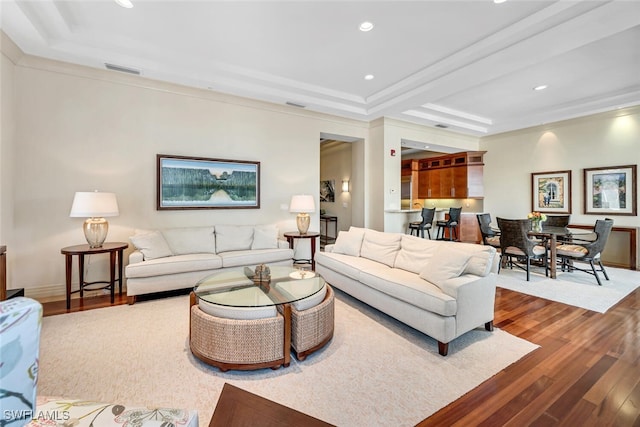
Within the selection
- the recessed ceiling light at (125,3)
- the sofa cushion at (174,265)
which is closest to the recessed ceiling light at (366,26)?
the recessed ceiling light at (125,3)

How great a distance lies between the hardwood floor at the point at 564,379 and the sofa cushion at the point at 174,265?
39.7 inches

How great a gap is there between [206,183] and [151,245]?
4.45ft

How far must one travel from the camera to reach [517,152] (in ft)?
23.1

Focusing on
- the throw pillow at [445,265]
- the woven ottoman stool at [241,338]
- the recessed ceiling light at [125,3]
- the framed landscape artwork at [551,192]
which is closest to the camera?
the woven ottoman stool at [241,338]

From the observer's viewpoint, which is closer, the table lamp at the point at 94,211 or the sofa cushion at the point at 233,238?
the table lamp at the point at 94,211

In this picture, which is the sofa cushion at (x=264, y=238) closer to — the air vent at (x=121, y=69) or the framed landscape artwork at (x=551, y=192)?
the air vent at (x=121, y=69)

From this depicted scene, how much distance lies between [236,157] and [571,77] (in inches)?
221

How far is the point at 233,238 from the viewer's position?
4.42m

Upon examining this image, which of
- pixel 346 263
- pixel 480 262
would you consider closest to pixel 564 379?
pixel 480 262

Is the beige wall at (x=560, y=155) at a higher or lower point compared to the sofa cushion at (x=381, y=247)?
higher

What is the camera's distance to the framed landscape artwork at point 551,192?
6168mm

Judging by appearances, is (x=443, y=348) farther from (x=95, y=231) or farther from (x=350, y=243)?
(x=95, y=231)

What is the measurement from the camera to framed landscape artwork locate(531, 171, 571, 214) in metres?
6.17

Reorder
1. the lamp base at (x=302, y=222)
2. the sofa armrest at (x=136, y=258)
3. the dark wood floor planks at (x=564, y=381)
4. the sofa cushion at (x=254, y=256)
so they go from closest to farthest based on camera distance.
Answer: the dark wood floor planks at (x=564, y=381), the sofa armrest at (x=136, y=258), the sofa cushion at (x=254, y=256), the lamp base at (x=302, y=222)
